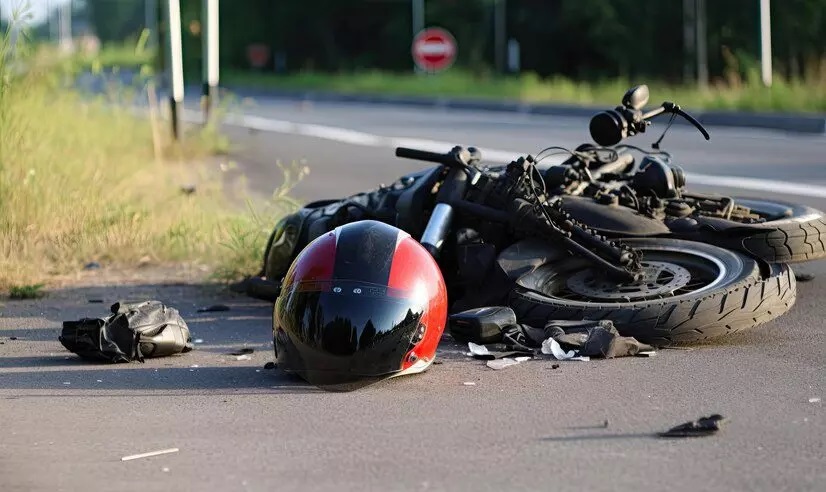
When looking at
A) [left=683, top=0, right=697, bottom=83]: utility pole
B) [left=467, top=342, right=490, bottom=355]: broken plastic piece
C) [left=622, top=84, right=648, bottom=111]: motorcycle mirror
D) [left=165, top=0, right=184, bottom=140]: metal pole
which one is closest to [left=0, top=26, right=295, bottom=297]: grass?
[left=622, top=84, right=648, bottom=111]: motorcycle mirror

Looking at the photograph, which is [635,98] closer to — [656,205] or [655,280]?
[656,205]

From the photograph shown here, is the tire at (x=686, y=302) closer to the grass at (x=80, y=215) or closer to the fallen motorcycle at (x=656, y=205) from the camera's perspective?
the fallen motorcycle at (x=656, y=205)

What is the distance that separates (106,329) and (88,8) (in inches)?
5672

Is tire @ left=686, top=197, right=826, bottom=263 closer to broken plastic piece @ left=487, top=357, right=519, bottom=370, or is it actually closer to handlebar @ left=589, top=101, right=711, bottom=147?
handlebar @ left=589, top=101, right=711, bottom=147

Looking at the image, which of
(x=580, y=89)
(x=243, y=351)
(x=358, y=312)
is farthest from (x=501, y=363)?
(x=580, y=89)

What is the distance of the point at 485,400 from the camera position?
671 centimetres

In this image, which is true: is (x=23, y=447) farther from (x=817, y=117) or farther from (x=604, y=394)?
(x=817, y=117)

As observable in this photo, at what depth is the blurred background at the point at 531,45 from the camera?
1447 inches

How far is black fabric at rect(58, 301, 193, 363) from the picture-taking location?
776 cm

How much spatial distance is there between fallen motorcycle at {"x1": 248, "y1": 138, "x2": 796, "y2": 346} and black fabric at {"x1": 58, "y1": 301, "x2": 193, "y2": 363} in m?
1.44

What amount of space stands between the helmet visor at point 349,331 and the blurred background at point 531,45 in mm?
11347

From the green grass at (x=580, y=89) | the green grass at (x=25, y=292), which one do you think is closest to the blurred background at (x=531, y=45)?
the green grass at (x=580, y=89)

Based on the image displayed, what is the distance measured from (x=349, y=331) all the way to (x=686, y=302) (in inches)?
Answer: 69.4

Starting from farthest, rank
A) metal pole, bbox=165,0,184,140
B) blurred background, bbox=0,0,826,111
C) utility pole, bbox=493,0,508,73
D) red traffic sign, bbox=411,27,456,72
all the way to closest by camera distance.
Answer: utility pole, bbox=493,0,508,73 → red traffic sign, bbox=411,27,456,72 → blurred background, bbox=0,0,826,111 → metal pole, bbox=165,0,184,140
